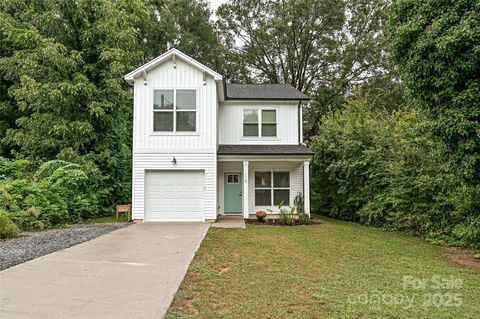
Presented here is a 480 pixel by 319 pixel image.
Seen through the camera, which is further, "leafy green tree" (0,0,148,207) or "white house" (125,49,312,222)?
"leafy green tree" (0,0,148,207)

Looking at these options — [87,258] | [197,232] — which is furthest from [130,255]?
[197,232]

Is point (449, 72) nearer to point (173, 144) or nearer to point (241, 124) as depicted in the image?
point (173, 144)

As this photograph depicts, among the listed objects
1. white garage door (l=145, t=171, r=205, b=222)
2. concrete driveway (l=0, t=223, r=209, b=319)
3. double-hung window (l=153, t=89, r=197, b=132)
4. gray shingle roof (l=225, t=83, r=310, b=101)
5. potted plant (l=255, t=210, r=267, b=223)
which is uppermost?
gray shingle roof (l=225, t=83, r=310, b=101)

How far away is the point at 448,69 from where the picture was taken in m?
6.98

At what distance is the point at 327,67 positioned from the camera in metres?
28.6

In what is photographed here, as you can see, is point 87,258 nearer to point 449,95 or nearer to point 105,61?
point 449,95

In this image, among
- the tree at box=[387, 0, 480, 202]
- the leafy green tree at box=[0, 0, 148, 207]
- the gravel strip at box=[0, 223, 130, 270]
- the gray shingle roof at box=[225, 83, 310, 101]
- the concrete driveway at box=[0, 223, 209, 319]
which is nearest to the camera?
the concrete driveway at box=[0, 223, 209, 319]

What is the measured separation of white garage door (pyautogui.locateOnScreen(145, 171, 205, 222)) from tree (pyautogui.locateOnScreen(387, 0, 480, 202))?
8.08 meters

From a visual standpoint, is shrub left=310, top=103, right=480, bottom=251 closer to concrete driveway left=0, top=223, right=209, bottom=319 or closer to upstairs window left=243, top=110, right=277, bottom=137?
upstairs window left=243, top=110, right=277, bottom=137

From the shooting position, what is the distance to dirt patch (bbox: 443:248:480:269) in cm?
696

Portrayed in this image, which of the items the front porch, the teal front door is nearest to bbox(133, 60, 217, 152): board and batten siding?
the front porch

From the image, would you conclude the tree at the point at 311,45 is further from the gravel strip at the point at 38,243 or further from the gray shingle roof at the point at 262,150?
the gravel strip at the point at 38,243

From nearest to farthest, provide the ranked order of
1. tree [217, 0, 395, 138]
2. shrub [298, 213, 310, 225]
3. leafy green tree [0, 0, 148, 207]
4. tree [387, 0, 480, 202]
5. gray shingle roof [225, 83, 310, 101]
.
A: 1. tree [387, 0, 480, 202]
2. shrub [298, 213, 310, 225]
3. leafy green tree [0, 0, 148, 207]
4. gray shingle roof [225, 83, 310, 101]
5. tree [217, 0, 395, 138]

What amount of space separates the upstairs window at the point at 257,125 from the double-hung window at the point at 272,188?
185 centimetres
